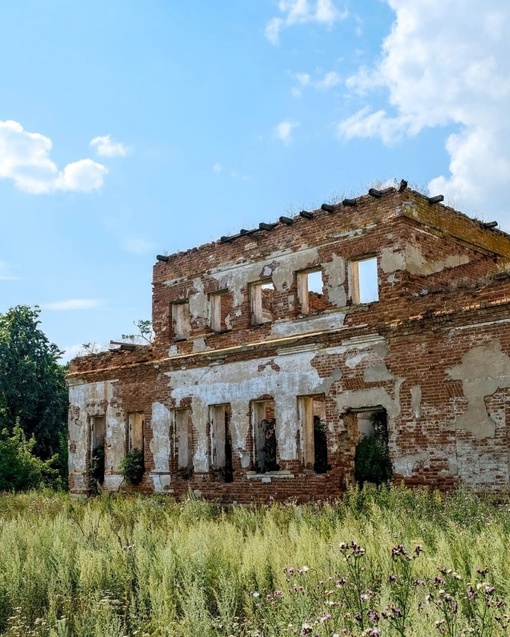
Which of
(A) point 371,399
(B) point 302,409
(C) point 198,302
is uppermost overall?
(C) point 198,302

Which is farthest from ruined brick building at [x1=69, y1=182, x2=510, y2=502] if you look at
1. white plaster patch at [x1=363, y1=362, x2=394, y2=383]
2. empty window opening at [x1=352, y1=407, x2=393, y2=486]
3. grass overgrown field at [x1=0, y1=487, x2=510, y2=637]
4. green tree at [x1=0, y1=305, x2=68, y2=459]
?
green tree at [x1=0, y1=305, x2=68, y2=459]

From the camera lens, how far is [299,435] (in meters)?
17.2

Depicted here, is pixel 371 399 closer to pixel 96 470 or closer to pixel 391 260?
pixel 391 260

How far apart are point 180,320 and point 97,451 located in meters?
5.19

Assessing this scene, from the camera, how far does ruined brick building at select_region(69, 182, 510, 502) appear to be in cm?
1438

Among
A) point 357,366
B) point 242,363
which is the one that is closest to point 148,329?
point 242,363

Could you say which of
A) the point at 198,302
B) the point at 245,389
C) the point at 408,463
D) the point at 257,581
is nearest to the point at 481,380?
the point at 408,463

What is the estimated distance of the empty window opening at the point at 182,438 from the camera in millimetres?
20366

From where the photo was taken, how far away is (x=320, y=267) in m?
17.4

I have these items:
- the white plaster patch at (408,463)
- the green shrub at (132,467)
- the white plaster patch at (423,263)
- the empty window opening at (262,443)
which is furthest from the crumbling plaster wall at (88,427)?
the white plaster patch at (423,263)

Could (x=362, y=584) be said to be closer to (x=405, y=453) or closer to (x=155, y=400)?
(x=405, y=453)

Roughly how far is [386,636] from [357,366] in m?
11.5

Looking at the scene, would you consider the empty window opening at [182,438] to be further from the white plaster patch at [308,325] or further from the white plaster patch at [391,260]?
the white plaster patch at [391,260]

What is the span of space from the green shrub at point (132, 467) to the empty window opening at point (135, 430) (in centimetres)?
41
